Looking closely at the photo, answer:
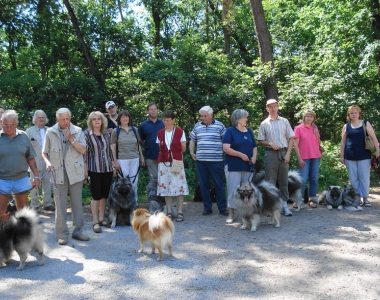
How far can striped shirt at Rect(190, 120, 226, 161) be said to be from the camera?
683 cm

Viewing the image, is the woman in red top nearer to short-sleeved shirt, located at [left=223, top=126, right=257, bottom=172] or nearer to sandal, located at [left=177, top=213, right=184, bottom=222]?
sandal, located at [left=177, top=213, right=184, bottom=222]

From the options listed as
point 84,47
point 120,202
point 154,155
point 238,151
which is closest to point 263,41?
point 84,47

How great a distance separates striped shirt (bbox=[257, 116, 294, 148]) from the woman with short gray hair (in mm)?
433

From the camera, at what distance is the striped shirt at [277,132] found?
22.3 feet

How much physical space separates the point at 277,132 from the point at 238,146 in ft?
2.75

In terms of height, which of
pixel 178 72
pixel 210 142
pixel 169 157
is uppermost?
pixel 178 72

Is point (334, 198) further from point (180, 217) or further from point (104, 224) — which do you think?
point (104, 224)

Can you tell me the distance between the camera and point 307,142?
24.1 feet

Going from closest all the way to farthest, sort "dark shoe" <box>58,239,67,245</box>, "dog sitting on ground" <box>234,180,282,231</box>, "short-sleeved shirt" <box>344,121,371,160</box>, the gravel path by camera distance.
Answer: the gravel path
"dark shoe" <box>58,239,67,245</box>
"dog sitting on ground" <box>234,180,282,231</box>
"short-sleeved shirt" <box>344,121,371,160</box>

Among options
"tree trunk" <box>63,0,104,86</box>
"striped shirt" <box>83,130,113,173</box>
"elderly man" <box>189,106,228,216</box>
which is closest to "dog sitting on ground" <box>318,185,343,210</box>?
"elderly man" <box>189,106,228,216</box>

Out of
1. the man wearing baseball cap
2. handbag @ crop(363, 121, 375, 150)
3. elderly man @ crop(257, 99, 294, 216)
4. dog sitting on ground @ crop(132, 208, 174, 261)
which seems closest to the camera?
dog sitting on ground @ crop(132, 208, 174, 261)

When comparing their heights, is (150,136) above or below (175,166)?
above

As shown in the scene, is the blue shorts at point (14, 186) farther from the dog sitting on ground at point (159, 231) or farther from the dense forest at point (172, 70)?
the dense forest at point (172, 70)

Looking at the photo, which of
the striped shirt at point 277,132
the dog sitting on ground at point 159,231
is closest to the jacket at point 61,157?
the dog sitting on ground at point 159,231
